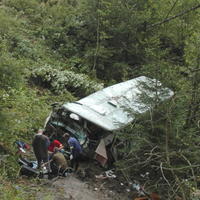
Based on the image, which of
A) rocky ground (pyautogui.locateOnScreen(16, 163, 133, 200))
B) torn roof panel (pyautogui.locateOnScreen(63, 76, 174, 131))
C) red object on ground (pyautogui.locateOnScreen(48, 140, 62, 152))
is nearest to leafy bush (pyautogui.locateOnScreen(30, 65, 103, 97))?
torn roof panel (pyautogui.locateOnScreen(63, 76, 174, 131))

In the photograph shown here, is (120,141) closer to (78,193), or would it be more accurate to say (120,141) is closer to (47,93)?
(78,193)

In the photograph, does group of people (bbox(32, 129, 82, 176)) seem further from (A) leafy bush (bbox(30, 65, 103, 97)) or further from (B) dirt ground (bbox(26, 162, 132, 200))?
(A) leafy bush (bbox(30, 65, 103, 97))

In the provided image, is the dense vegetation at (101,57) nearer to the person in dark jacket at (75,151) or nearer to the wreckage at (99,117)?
the wreckage at (99,117)

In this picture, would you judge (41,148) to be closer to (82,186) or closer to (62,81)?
(82,186)

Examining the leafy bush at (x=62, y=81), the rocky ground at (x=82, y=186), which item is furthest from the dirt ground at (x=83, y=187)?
the leafy bush at (x=62, y=81)

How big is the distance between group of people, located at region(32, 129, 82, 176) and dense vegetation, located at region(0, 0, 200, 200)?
0.84 metres

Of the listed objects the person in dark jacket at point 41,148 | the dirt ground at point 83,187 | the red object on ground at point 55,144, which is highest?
the person in dark jacket at point 41,148

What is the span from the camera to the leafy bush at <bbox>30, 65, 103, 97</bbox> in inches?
639

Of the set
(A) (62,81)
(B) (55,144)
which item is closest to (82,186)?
(B) (55,144)

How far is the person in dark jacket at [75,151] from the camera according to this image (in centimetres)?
991

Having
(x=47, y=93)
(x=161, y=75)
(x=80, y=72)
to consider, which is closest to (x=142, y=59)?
(x=80, y=72)

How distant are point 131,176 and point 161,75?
3.39 metres

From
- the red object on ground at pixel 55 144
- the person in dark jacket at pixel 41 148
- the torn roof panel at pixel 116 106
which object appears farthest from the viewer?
the red object on ground at pixel 55 144

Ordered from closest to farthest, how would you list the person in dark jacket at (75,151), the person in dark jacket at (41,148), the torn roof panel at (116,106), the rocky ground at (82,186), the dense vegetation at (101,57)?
1. the rocky ground at (82,186)
2. the person in dark jacket at (41,148)
3. the dense vegetation at (101,57)
4. the person in dark jacket at (75,151)
5. the torn roof panel at (116,106)
